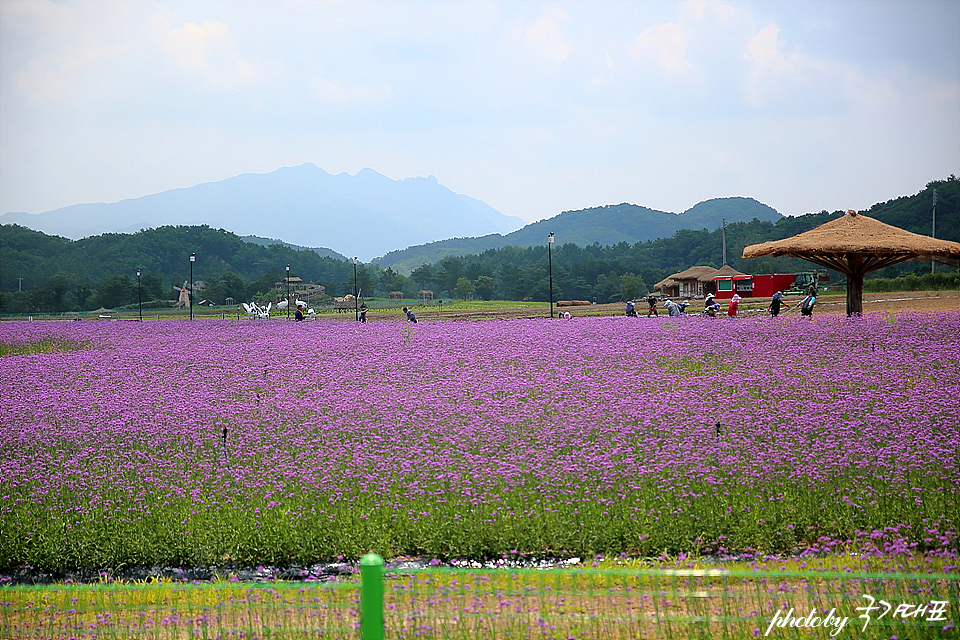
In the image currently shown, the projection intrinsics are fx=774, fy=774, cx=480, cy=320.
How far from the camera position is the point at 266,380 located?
1321 cm

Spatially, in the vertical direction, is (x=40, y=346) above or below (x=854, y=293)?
below

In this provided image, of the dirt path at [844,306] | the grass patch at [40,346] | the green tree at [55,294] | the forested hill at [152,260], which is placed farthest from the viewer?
the forested hill at [152,260]

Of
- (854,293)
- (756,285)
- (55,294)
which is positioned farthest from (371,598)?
(55,294)

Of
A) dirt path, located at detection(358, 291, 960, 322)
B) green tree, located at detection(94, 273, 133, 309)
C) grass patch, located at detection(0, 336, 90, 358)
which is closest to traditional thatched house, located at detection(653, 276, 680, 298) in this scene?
dirt path, located at detection(358, 291, 960, 322)

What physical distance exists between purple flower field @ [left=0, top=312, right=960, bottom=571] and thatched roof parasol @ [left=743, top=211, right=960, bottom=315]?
696 centimetres

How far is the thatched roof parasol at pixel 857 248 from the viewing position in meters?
20.6

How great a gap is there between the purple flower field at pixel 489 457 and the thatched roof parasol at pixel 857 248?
696cm

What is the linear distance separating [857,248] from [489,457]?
15964 millimetres

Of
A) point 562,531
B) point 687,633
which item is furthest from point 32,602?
point 687,633

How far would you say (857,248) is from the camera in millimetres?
20500

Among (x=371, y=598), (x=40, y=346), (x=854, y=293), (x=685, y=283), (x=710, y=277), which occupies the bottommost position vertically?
(x=371, y=598)

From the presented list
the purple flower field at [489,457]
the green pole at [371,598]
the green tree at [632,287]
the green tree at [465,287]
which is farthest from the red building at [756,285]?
the green tree at [465,287]

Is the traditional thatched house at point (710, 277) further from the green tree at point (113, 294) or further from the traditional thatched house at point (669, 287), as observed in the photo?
the green tree at point (113, 294)

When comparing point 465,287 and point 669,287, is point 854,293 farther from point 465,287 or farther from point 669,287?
point 465,287
